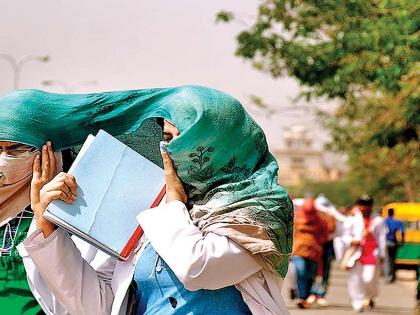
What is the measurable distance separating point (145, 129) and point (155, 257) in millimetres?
480

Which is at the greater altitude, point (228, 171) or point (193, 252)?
point (228, 171)

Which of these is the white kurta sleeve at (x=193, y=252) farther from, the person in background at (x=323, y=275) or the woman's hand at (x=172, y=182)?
the person in background at (x=323, y=275)

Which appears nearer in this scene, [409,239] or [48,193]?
[48,193]

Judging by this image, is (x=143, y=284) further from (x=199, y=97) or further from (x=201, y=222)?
(x=199, y=97)

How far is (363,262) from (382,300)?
128 inches

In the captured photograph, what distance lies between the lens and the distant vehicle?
31.3 m

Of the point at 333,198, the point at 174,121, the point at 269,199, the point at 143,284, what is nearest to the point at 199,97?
the point at 174,121

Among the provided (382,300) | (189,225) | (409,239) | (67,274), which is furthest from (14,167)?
(409,239)

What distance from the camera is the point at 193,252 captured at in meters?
4.07

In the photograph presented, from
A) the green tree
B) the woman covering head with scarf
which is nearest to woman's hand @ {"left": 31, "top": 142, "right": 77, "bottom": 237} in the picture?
the woman covering head with scarf

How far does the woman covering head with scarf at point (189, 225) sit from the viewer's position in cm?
412

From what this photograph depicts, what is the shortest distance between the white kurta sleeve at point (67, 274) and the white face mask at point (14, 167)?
0.37m

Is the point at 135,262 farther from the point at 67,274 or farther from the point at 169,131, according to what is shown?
the point at 169,131

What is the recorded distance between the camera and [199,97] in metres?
4.16
